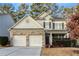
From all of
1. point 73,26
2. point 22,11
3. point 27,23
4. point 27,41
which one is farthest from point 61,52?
point 22,11

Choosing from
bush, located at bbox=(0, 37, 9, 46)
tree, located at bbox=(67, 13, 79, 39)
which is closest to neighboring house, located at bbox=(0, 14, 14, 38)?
bush, located at bbox=(0, 37, 9, 46)

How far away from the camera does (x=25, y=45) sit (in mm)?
16281

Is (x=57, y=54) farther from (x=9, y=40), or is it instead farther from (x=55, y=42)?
(x=9, y=40)

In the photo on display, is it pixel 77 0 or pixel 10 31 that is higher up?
pixel 77 0

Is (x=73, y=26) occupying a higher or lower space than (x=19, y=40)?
higher

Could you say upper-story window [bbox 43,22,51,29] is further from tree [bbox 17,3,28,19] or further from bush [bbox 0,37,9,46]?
bush [bbox 0,37,9,46]

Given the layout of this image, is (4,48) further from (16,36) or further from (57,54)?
(57,54)

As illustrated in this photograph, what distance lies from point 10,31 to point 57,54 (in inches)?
67.3

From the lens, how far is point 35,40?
645 inches

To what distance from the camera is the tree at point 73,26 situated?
16078mm

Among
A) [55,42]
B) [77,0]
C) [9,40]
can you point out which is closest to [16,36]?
[9,40]

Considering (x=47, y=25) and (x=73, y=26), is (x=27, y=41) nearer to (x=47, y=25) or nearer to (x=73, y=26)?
(x=47, y=25)

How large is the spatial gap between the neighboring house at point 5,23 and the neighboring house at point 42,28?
0.14 metres

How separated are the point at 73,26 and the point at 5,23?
7.27 ft
